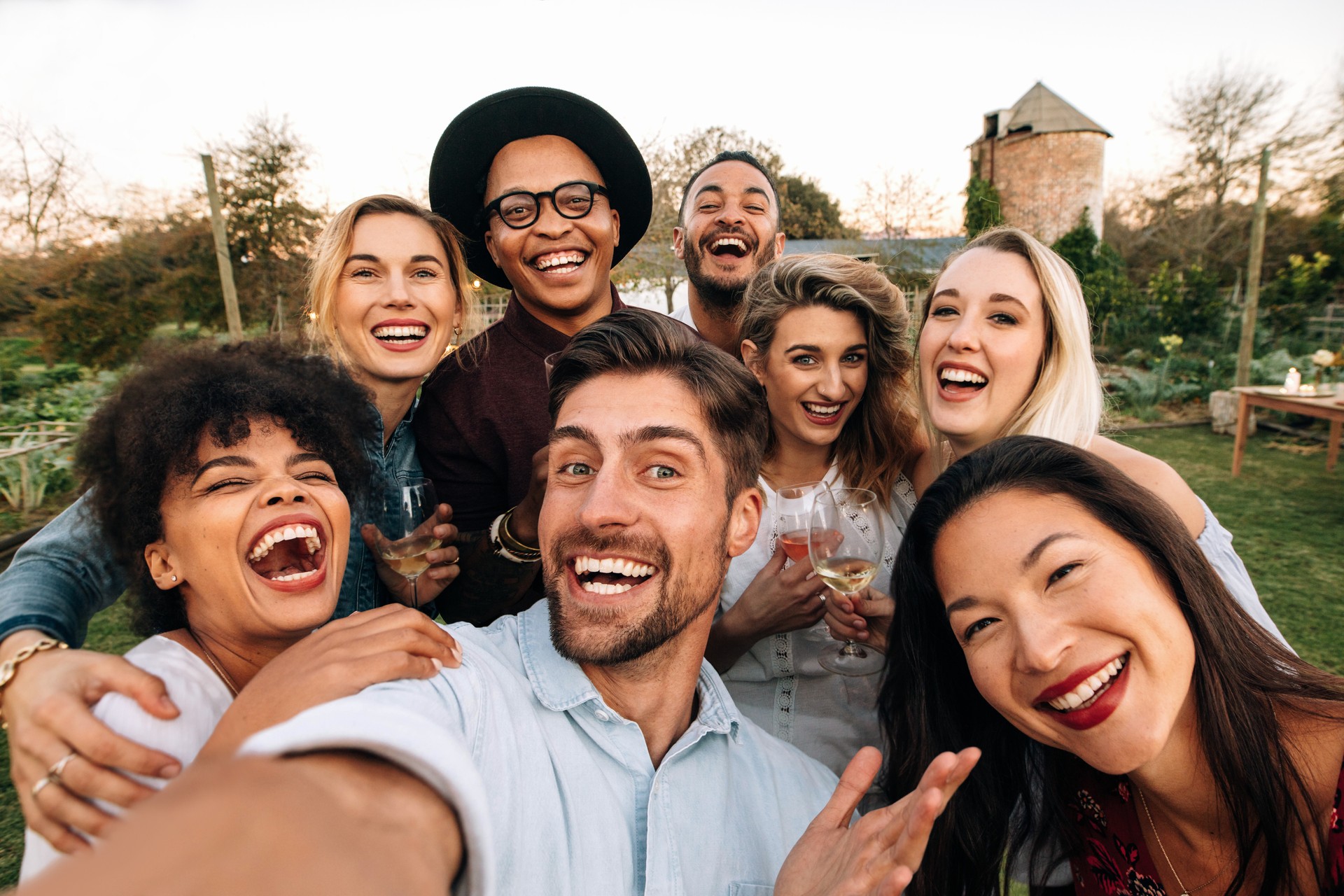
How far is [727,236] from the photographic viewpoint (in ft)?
15.3

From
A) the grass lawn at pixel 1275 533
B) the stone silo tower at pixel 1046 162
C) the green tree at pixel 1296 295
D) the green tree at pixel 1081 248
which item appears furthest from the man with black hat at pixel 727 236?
the stone silo tower at pixel 1046 162

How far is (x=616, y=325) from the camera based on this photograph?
7.70ft

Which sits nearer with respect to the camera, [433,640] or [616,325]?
[433,640]

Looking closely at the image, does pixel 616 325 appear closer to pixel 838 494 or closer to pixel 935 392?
pixel 838 494

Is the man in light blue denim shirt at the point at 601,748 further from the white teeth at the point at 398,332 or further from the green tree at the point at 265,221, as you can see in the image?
the green tree at the point at 265,221

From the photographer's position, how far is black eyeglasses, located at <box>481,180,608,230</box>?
3258 mm

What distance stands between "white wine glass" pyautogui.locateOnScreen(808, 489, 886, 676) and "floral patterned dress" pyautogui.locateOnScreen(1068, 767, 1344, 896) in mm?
742

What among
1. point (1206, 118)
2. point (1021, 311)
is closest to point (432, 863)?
point (1021, 311)

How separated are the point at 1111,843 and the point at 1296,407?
34.3 feet

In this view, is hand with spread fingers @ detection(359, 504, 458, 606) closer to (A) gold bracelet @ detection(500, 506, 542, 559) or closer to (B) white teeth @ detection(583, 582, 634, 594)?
(A) gold bracelet @ detection(500, 506, 542, 559)

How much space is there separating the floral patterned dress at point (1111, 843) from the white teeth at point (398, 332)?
3033mm

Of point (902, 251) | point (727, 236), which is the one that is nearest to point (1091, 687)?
point (727, 236)

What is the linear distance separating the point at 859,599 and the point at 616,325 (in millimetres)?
1395

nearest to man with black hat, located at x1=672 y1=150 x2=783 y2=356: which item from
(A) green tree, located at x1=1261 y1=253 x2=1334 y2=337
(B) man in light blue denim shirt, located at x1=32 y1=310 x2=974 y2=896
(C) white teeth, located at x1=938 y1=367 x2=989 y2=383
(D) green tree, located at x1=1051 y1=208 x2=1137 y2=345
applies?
(C) white teeth, located at x1=938 y1=367 x2=989 y2=383
